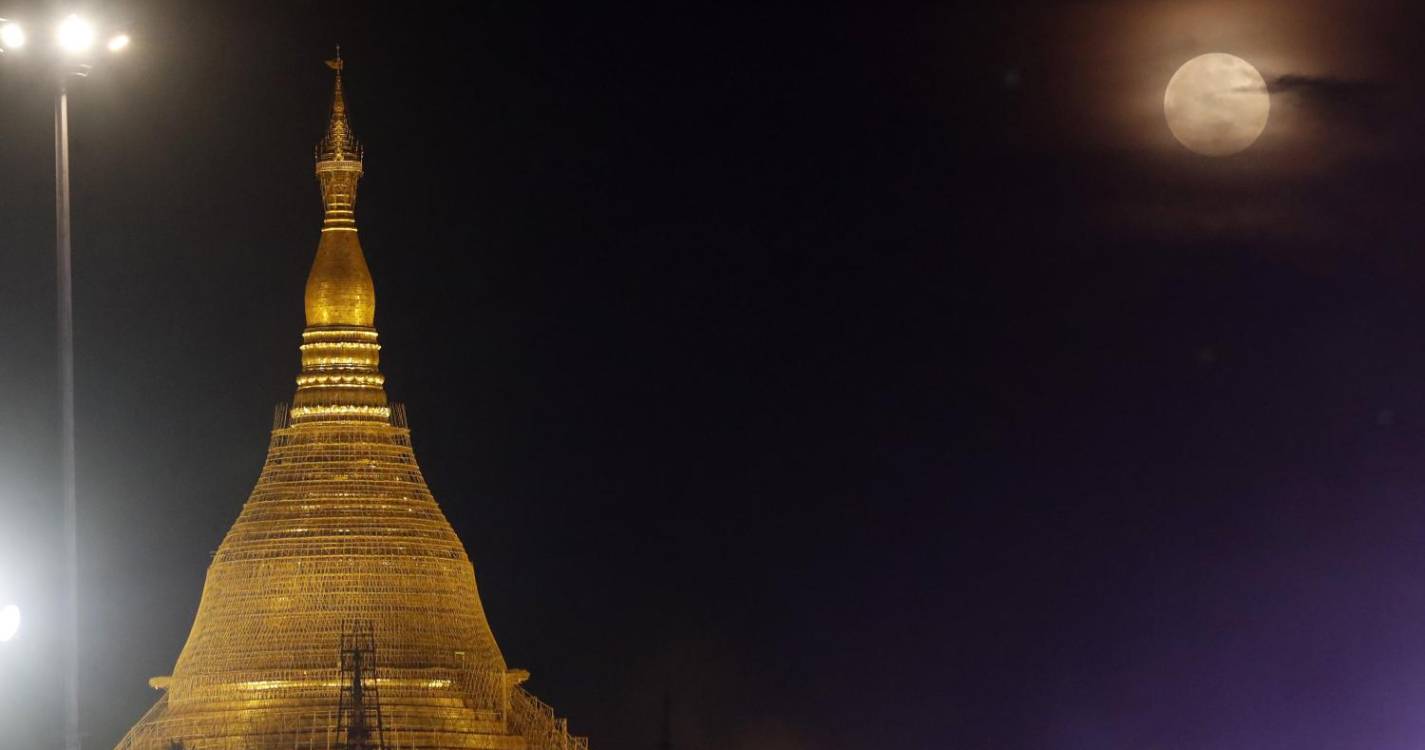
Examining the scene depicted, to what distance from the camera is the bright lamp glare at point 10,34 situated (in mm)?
48812

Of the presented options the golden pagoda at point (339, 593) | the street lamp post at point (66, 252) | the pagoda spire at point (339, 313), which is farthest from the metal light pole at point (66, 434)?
the pagoda spire at point (339, 313)

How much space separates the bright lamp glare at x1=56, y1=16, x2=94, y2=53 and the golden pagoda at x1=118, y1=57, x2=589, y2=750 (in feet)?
72.9

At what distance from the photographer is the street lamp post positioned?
48.7 m

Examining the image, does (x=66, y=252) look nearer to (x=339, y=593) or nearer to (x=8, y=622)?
(x=8, y=622)

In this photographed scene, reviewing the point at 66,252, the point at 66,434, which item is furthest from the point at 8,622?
the point at 66,252

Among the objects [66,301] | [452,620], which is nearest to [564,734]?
[452,620]

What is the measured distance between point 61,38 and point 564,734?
2450 cm

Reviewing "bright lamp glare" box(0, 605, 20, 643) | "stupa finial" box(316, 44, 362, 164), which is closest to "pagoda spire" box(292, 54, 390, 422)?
"stupa finial" box(316, 44, 362, 164)

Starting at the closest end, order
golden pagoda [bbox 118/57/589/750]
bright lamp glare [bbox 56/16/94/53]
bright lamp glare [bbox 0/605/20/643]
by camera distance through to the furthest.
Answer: bright lamp glare [bbox 56/16/94/53]
bright lamp glare [bbox 0/605/20/643]
golden pagoda [bbox 118/57/589/750]

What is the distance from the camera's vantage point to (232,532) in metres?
74.5

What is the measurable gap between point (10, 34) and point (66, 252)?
2855 millimetres

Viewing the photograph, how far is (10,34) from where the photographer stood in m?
48.8

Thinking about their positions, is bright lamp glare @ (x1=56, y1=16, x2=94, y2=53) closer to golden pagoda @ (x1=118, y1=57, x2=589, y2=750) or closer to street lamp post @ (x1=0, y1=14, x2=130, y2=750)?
street lamp post @ (x1=0, y1=14, x2=130, y2=750)

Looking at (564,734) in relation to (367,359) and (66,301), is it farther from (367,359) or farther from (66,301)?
(66,301)
